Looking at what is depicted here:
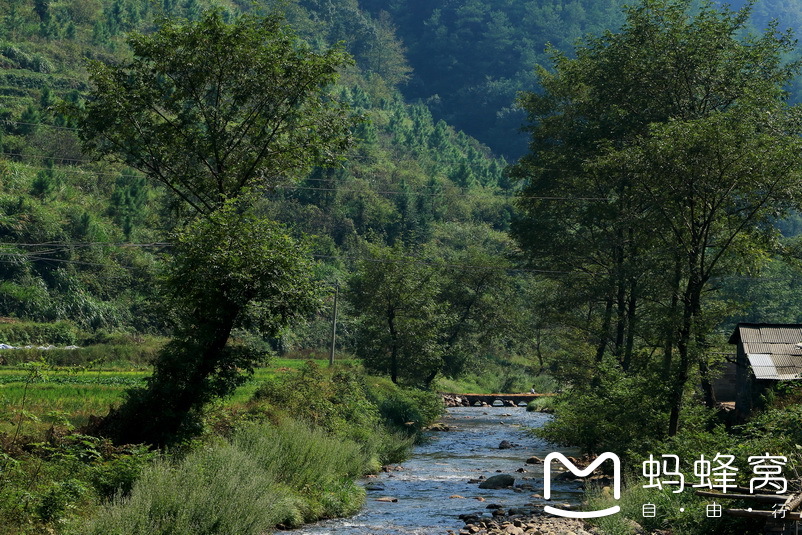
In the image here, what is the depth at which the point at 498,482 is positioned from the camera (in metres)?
22.8

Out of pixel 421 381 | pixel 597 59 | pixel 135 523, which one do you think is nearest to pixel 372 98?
pixel 421 381

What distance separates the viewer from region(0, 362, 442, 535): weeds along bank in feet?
39.0

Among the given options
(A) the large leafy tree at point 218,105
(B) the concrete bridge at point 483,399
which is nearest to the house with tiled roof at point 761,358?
(A) the large leafy tree at point 218,105

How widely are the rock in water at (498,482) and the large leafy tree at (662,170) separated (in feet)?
14.1

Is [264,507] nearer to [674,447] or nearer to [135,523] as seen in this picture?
[135,523]

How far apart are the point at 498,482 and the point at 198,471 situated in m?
10.6

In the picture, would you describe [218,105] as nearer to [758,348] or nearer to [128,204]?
[758,348]

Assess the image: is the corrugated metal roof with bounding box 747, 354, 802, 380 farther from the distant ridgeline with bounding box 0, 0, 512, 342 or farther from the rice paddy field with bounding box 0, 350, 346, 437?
the rice paddy field with bounding box 0, 350, 346, 437

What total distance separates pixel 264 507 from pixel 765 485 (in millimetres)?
7960

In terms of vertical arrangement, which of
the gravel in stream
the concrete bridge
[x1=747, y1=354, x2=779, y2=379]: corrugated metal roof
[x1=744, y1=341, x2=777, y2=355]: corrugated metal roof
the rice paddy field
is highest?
[x1=744, y1=341, x2=777, y2=355]: corrugated metal roof

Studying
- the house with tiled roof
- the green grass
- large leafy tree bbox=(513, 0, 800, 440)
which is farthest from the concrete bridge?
the house with tiled roof

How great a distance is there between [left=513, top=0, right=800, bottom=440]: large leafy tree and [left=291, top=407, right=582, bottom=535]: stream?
460 cm

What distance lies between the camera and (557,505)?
1972cm

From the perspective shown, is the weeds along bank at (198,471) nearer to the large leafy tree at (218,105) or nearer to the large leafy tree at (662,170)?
the large leafy tree at (218,105)
